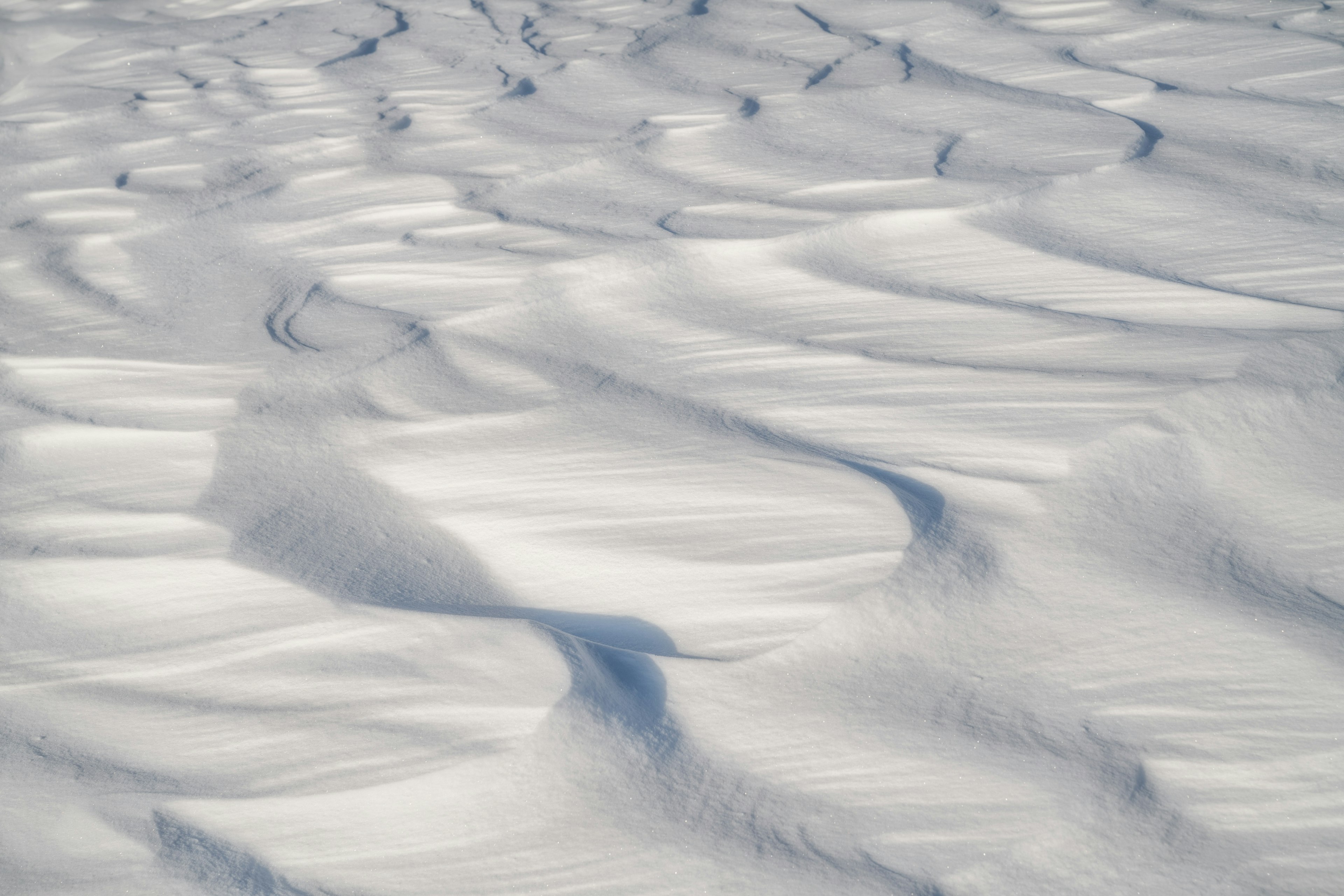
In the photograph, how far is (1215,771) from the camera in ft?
2.86

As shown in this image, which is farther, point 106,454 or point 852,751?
point 106,454

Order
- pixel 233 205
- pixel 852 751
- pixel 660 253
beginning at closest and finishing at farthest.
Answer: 1. pixel 852 751
2. pixel 660 253
3. pixel 233 205

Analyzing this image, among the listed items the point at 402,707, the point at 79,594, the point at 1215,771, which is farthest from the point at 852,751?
the point at 79,594

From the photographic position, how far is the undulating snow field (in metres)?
0.87

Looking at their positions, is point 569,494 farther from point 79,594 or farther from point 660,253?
point 660,253

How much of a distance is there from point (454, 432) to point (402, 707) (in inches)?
18.7

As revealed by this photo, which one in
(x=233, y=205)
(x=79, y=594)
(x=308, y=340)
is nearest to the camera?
(x=79, y=594)

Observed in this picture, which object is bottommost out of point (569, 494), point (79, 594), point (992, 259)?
point (79, 594)

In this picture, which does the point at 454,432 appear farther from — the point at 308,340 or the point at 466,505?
the point at 308,340

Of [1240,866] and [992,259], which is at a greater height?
[992,259]

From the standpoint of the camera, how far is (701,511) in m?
1.22

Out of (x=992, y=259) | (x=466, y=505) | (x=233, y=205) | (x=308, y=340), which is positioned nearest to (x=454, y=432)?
(x=466, y=505)

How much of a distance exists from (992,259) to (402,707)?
1155mm

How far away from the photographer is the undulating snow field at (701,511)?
2.86 ft
